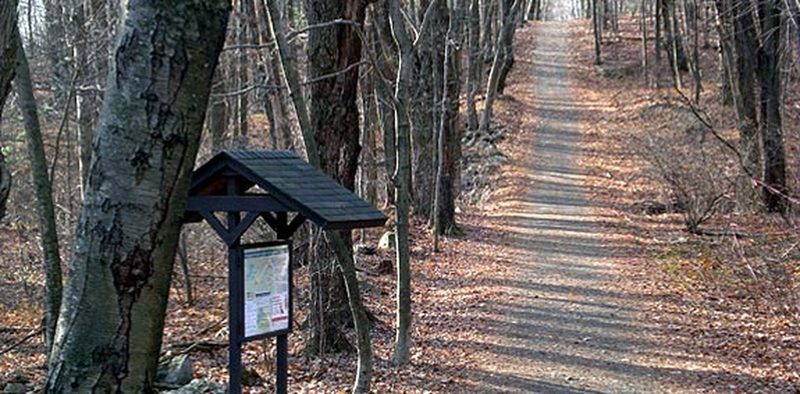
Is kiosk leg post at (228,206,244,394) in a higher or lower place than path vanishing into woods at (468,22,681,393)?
higher

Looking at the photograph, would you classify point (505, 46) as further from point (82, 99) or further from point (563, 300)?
point (563, 300)

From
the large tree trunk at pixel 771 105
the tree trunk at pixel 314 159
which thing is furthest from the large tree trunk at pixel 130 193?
the large tree trunk at pixel 771 105

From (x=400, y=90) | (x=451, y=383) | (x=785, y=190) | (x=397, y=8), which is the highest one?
(x=397, y=8)

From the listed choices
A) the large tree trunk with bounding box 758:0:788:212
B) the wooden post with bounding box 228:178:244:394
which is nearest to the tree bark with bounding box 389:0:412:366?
the wooden post with bounding box 228:178:244:394

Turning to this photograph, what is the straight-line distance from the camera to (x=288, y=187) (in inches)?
208

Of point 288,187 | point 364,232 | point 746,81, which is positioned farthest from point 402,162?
point 746,81

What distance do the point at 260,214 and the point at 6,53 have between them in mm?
1890

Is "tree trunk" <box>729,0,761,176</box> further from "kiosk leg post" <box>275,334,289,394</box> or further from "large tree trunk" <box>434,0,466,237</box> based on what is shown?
"kiosk leg post" <box>275,334,289,394</box>

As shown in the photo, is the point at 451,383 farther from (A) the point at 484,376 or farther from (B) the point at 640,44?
(B) the point at 640,44

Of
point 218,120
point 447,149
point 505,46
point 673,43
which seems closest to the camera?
point 447,149

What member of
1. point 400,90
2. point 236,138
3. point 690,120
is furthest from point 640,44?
point 400,90

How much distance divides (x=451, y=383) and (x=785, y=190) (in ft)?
28.9

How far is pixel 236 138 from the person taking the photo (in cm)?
1605

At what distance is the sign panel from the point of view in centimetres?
549
